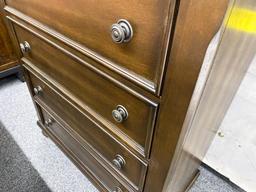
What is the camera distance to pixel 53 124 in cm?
109

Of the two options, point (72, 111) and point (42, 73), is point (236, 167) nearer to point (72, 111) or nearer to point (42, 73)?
point (72, 111)

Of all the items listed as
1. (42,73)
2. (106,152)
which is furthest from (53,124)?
(106,152)

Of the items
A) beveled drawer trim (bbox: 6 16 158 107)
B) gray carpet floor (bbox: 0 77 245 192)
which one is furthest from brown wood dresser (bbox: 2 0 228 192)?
gray carpet floor (bbox: 0 77 245 192)

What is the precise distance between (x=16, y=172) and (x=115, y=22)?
1.07m

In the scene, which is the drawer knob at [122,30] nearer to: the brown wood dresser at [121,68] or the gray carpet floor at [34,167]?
the brown wood dresser at [121,68]

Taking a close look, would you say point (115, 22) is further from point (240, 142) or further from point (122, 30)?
point (240, 142)

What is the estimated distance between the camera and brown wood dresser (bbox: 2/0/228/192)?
0.35 metres

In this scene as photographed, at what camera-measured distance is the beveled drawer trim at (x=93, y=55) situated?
0.45 meters

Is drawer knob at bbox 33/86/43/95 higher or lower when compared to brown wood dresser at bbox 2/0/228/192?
lower

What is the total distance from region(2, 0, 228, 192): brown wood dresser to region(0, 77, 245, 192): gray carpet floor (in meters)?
0.29

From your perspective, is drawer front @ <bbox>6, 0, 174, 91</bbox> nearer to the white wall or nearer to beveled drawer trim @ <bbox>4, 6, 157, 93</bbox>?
beveled drawer trim @ <bbox>4, 6, 157, 93</bbox>

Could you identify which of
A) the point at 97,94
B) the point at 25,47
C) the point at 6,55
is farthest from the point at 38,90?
the point at 6,55

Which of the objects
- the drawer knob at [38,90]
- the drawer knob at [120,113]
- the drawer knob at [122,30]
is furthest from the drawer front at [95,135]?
the drawer knob at [122,30]

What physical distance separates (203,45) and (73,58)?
1.30 ft
